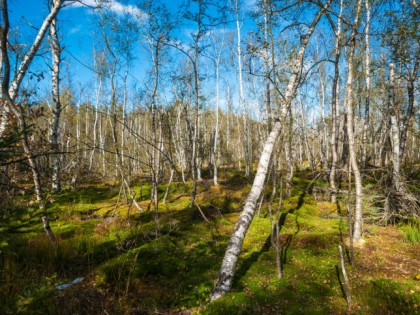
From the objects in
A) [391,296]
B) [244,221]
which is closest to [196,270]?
[244,221]

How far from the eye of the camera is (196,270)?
4.82 metres

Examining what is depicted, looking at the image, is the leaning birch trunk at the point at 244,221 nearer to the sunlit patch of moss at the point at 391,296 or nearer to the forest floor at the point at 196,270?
the forest floor at the point at 196,270

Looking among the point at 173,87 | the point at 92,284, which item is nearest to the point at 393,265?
the point at 92,284

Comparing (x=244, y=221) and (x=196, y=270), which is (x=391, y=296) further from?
(x=196, y=270)

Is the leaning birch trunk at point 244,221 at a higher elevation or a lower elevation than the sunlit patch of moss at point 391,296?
higher

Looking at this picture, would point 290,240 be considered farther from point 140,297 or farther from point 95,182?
point 95,182

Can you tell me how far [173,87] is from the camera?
71.3ft

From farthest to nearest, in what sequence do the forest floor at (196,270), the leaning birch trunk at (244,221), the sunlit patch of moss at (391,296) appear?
the leaning birch trunk at (244,221) < the sunlit patch of moss at (391,296) < the forest floor at (196,270)

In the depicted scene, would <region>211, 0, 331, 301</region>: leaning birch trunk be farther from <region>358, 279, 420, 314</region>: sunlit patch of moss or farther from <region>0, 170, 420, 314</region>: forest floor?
<region>358, 279, 420, 314</region>: sunlit patch of moss

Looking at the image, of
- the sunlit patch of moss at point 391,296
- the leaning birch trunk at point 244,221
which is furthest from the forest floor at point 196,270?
the leaning birch trunk at point 244,221

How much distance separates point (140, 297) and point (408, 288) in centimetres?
445

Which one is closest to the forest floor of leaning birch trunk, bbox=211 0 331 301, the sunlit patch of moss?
the sunlit patch of moss

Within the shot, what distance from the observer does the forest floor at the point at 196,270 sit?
11.5ft

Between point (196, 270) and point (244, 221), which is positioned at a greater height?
point (244, 221)
